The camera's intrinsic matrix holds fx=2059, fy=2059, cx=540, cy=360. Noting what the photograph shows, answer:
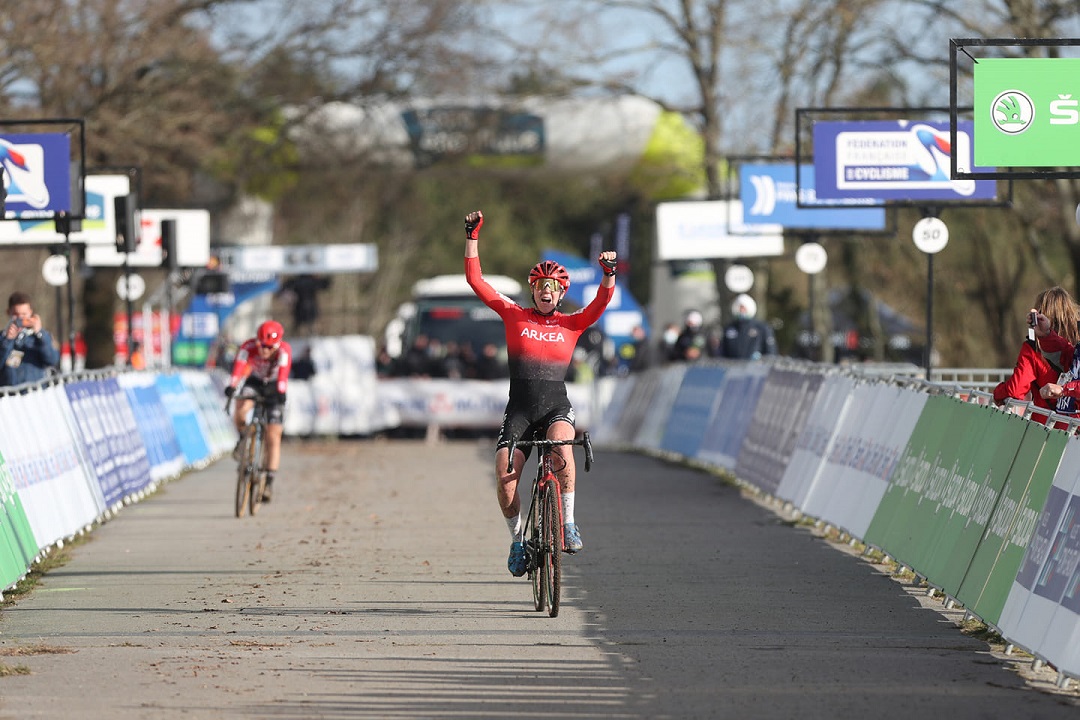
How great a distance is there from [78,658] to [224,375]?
22801 millimetres

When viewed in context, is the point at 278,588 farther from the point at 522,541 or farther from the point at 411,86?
the point at 411,86

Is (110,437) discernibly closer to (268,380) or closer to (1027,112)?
(268,380)

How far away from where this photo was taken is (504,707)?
26.7 feet

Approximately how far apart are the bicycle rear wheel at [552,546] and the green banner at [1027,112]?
4764 millimetres

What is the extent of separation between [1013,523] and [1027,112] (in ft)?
16.7

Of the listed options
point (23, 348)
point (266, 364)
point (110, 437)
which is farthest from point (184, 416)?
point (266, 364)

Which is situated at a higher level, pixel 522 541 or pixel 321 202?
pixel 321 202

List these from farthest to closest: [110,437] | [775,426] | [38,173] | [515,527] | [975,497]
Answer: [38,173] < [775,426] < [110,437] < [515,527] < [975,497]

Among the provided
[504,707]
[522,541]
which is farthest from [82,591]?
[504,707]

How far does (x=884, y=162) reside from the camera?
21.3 meters

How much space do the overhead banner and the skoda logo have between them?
17.1 metres

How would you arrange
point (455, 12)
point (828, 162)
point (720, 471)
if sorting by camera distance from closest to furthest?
point (828, 162)
point (720, 471)
point (455, 12)

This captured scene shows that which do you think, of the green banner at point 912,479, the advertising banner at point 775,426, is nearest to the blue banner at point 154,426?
the advertising banner at point 775,426

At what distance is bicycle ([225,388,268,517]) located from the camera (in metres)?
17.6
